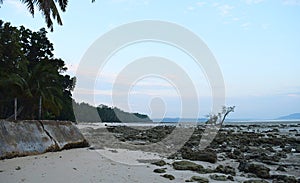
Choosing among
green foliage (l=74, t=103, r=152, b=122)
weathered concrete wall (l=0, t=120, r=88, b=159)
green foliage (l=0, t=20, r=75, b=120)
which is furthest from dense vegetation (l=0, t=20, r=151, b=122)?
green foliage (l=74, t=103, r=152, b=122)

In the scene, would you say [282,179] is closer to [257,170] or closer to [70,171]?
[257,170]

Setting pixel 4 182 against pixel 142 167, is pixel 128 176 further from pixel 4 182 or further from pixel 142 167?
pixel 4 182

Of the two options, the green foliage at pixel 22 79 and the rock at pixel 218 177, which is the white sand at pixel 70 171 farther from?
the green foliage at pixel 22 79

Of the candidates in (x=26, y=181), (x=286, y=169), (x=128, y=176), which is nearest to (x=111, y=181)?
(x=128, y=176)

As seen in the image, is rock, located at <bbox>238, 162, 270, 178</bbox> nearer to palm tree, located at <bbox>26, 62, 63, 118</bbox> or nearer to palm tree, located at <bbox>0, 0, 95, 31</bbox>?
palm tree, located at <bbox>0, 0, 95, 31</bbox>

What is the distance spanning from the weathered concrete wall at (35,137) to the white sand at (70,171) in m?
0.49

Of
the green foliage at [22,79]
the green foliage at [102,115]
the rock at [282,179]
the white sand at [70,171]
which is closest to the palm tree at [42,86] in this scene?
the green foliage at [22,79]

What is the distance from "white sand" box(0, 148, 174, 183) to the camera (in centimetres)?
720

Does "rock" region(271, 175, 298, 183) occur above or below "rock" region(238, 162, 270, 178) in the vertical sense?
below

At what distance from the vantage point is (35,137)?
11.3 metres

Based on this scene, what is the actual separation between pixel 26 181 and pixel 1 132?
3.95 meters

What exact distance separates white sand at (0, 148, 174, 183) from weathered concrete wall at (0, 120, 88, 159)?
19.4 inches

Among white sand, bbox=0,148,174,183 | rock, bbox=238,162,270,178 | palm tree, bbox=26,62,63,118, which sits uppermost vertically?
palm tree, bbox=26,62,63,118

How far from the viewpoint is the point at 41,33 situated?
31.4 m
